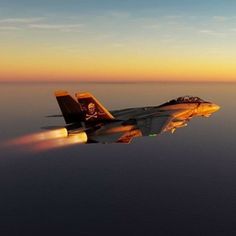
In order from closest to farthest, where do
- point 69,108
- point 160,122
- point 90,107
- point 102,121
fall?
point 90,107 < point 160,122 < point 69,108 < point 102,121

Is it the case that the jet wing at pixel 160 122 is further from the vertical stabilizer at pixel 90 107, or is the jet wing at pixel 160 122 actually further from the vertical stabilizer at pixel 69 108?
the vertical stabilizer at pixel 69 108

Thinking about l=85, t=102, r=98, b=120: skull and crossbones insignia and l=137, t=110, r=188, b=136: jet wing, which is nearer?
l=137, t=110, r=188, b=136: jet wing

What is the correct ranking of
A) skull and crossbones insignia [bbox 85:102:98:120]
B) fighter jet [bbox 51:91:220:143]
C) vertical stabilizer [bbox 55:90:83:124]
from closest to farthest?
fighter jet [bbox 51:91:220:143]
skull and crossbones insignia [bbox 85:102:98:120]
vertical stabilizer [bbox 55:90:83:124]

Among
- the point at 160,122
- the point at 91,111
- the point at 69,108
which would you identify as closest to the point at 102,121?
the point at 91,111

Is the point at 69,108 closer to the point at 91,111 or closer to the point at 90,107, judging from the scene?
the point at 90,107

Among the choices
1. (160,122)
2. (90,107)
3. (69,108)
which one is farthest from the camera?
(69,108)

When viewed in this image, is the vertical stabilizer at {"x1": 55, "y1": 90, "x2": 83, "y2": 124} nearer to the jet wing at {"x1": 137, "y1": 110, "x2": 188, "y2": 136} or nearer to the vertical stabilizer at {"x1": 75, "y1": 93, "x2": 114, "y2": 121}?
the vertical stabilizer at {"x1": 75, "y1": 93, "x2": 114, "y2": 121}

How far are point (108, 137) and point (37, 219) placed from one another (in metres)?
141

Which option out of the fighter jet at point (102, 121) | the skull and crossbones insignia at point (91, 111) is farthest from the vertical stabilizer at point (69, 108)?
the skull and crossbones insignia at point (91, 111)

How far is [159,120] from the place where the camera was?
63.7 metres

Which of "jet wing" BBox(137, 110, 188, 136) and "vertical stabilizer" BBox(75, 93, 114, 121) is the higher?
"vertical stabilizer" BBox(75, 93, 114, 121)

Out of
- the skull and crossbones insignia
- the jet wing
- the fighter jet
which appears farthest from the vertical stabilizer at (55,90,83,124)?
the jet wing

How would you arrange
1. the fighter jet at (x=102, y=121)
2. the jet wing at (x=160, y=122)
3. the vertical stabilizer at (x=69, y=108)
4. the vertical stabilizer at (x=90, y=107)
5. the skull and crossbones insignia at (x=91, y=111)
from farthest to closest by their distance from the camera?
the vertical stabilizer at (x=69, y=108) < the skull and crossbones insignia at (x=91, y=111) < the vertical stabilizer at (x=90, y=107) < the fighter jet at (x=102, y=121) < the jet wing at (x=160, y=122)

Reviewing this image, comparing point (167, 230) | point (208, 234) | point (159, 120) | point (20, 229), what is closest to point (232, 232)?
point (208, 234)
